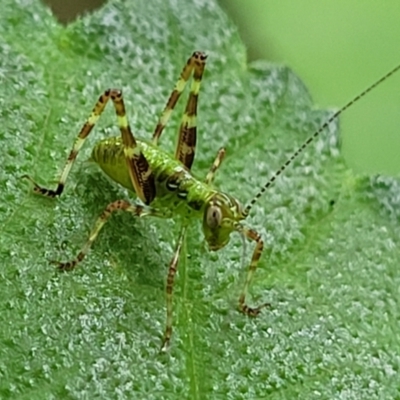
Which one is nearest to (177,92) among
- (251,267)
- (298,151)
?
(298,151)

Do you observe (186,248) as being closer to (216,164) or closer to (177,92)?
(216,164)

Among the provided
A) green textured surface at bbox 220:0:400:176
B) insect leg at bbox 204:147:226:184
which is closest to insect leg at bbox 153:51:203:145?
insect leg at bbox 204:147:226:184

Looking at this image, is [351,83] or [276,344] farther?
[351,83]

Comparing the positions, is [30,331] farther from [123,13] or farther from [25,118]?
[123,13]

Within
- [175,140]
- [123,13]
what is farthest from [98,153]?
[123,13]

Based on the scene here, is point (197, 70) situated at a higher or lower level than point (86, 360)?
higher


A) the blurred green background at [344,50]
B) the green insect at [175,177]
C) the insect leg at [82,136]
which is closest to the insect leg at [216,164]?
the green insect at [175,177]

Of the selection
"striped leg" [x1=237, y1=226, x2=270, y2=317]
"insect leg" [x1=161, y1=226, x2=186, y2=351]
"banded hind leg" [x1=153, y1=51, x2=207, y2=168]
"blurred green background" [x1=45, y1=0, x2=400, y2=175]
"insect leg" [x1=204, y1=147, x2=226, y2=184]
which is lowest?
"insect leg" [x1=161, y1=226, x2=186, y2=351]

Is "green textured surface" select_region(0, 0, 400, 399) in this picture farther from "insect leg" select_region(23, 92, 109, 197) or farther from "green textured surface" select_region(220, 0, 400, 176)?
"green textured surface" select_region(220, 0, 400, 176)
